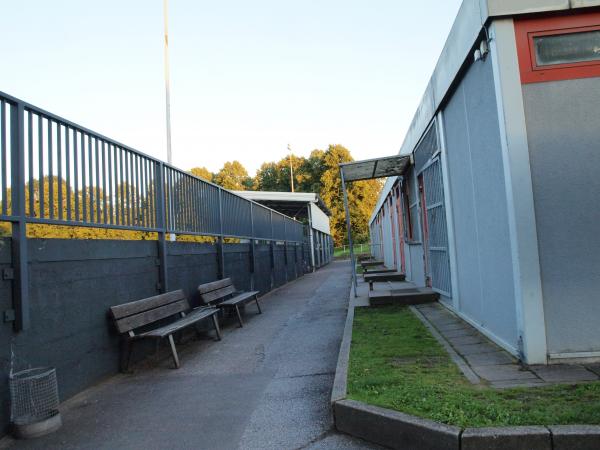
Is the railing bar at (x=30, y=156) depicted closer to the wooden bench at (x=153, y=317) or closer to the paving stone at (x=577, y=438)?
the wooden bench at (x=153, y=317)

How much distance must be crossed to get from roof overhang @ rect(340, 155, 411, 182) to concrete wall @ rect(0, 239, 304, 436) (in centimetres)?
482

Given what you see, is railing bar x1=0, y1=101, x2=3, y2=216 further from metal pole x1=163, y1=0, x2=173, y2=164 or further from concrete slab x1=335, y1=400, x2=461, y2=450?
metal pole x1=163, y1=0, x2=173, y2=164

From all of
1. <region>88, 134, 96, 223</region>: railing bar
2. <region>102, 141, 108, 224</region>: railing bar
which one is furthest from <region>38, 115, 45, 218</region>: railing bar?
<region>102, 141, 108, 224</region>: railing bar

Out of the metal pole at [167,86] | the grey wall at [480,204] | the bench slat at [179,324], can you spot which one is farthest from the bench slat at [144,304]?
Result: the metal pole at [167,86]

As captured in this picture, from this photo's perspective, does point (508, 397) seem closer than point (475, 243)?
Yes

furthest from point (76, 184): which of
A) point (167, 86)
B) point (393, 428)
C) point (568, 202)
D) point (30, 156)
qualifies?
point (167, 86)

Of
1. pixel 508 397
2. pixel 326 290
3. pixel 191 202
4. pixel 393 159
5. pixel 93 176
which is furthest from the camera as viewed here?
pixel 326 290

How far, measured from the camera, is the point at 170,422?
4.01m

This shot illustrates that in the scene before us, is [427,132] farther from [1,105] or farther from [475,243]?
[1,105]

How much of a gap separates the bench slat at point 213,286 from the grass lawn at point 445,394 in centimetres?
358

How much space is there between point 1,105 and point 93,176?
147 centimetres

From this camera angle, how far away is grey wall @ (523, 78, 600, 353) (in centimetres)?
445

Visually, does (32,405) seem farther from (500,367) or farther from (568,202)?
(568,202)

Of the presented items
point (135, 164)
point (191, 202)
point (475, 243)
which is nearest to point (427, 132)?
point (475, 243)
